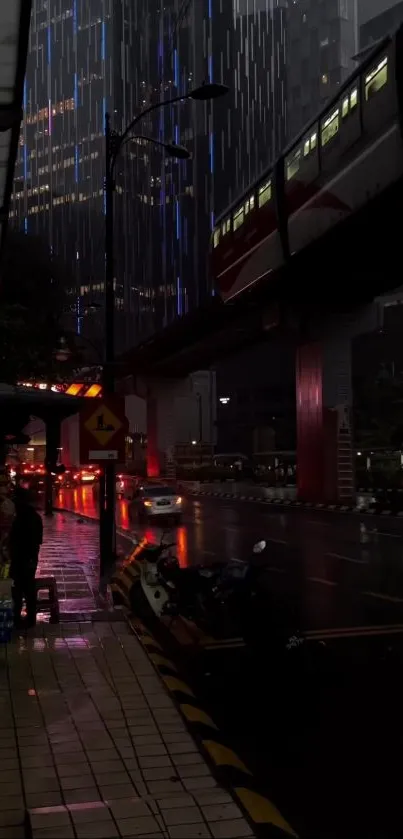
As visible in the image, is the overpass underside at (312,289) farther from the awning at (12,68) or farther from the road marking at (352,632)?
the awning at (12,68)

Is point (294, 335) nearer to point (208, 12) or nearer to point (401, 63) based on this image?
point (401, 63)

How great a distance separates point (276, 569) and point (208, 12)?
95498 millimetres

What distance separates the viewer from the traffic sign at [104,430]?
12.3m

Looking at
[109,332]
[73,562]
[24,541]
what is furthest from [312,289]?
[24,541]

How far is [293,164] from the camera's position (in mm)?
28484

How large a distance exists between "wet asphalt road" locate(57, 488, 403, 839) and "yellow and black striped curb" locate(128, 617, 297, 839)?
241mm

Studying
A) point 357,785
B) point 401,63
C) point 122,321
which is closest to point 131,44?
point 122,321

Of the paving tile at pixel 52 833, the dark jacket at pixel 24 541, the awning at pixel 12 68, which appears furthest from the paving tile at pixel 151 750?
the awning at pixel 12 68

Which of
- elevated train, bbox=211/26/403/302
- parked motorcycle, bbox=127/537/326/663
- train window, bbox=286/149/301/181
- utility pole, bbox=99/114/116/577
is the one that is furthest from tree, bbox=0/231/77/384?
parked motorcycle, bbox=127/537/326/663

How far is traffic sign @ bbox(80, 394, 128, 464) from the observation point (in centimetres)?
1233

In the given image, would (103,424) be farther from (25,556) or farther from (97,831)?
(97,831)

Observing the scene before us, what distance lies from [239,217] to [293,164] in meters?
6.52

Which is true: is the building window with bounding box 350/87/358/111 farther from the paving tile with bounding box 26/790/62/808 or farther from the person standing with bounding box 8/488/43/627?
the paving tile with bounding box 26/790/62/808

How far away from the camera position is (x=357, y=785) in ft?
18.5
